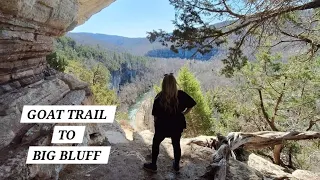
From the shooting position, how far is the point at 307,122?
38.1 ft

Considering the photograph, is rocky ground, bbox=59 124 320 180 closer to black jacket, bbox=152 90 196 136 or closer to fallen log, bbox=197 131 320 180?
fallen log, bbox=197 131 320 180

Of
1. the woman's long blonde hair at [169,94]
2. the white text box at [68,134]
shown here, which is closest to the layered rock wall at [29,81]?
the white text box at [68,134]

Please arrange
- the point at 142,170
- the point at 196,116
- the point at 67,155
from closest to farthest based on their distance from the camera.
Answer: the point at 67,155 → the point at 142,170 → the point at 196,116

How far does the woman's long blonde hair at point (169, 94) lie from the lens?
4.39 m

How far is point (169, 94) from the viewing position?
4.41 m

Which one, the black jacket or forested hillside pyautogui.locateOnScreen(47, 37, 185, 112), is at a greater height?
the black jacket

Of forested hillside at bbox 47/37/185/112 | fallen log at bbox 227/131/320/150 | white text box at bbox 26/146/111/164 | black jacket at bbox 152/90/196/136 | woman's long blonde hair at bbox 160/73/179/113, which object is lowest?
forested hillside at bbox 47/37/185/112

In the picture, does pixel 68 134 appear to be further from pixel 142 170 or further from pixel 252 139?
pixel 252 139

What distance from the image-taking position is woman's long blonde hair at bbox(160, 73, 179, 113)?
4.39m

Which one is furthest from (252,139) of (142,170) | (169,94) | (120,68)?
(120,68)

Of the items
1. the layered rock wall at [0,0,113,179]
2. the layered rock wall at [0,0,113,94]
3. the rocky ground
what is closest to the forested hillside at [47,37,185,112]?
the rocky ground

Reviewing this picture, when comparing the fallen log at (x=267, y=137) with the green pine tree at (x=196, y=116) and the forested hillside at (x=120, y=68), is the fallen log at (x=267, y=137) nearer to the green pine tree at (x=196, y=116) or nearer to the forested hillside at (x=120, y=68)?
the green pine tree at (x=196, y=116)

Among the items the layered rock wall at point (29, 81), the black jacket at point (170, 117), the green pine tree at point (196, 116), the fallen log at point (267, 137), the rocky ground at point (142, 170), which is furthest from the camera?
the green pine tree at point (196, 116)

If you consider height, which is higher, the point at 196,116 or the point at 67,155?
the point at 67,155
